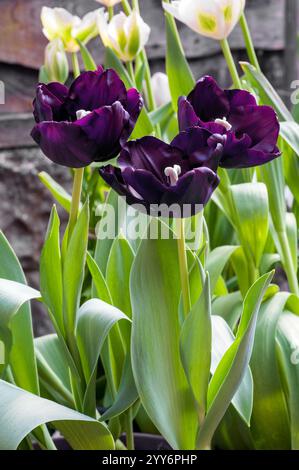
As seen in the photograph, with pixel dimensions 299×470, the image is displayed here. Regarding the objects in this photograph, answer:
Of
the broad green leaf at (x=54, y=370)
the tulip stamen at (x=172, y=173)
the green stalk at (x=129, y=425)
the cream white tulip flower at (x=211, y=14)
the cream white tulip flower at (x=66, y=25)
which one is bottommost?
the green stalk at (x=129, y=425)

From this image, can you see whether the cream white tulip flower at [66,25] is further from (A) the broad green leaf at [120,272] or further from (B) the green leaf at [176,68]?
(A) the broad green leaf at [120,272]

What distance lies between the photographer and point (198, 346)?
0.51 m

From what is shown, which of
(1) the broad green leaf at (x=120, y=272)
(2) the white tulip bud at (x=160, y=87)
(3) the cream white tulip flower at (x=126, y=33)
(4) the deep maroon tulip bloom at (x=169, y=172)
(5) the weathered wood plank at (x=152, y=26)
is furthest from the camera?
(5) the weathered wood plank at (x=152, y=26)

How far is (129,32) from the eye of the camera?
776mm

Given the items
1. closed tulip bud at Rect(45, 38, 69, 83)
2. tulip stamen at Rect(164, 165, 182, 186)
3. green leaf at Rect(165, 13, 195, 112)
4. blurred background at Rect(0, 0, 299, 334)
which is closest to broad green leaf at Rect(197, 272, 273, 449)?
tulip stamen at Rect(164, 165, 182, 186)

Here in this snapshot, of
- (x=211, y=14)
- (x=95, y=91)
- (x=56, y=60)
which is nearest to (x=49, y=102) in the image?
(x=95, y=91)

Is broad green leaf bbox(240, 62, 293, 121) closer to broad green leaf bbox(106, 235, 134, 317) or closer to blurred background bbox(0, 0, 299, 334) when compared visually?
broad green leaf bbox(106, 235, 134, 317)

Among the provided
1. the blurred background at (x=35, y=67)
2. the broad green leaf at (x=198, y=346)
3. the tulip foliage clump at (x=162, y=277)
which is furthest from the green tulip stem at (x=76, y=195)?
the blurred background at (x=35, y=67)

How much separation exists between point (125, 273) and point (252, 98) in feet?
0.68

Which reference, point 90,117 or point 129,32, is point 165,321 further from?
point 129,32

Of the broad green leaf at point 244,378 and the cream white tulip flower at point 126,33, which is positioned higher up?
the cream white tulip flower at point 126,33

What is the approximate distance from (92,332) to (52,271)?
57 millimetres

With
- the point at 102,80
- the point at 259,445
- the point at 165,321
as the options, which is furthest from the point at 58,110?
the point at 259,445

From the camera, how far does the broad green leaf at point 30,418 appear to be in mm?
465
